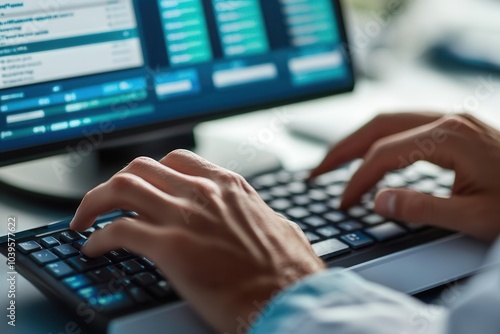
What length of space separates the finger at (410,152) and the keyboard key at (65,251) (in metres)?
0.26

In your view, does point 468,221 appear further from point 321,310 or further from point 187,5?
point 187,5

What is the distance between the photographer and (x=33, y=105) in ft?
2.30

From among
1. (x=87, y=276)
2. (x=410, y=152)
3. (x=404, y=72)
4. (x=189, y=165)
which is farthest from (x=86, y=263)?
(x=404, y=72)

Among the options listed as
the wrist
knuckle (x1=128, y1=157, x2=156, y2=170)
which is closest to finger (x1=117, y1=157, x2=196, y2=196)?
knuckle (x1=128, y1=157, x2=156, y2=170)

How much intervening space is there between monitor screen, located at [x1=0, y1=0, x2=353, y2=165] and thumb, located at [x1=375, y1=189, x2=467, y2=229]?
229mm

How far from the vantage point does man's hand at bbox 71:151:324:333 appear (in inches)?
19.5

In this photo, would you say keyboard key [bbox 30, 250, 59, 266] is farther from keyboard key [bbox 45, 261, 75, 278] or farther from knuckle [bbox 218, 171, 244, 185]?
knuckle [bbox 218, 171, 244, 185]

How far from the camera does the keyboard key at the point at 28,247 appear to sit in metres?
0.58

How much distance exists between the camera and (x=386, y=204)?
682 mm

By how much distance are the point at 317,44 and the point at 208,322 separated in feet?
1.52

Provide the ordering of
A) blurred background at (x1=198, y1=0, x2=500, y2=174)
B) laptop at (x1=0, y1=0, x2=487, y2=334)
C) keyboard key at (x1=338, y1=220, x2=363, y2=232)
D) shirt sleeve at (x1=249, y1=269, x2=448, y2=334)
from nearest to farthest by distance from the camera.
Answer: shirt sleeve at (x1=249, y1=269, x2=448, y2=334)
laptop at (x1=0, y1=0, x2=487, y2=334)
keyboard key at (x1=338, y1=220, x2=363, y2=232)
blurred background at (x1=198, y1=0, x2=500, y2=174)

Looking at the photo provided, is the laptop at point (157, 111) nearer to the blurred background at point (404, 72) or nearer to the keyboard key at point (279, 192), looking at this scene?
the keyboard key at point (279, 192)

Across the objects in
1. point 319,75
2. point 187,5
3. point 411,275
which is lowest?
point 411,275

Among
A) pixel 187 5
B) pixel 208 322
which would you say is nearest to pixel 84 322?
pixel 208 322
